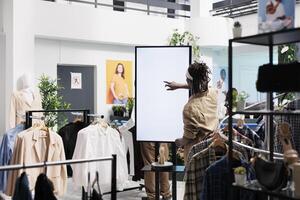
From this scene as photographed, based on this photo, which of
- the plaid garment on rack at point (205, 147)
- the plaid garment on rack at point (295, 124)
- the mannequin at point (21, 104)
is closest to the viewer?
the plaid garment on rack at point (205, 147)

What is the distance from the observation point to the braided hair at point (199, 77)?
334cm

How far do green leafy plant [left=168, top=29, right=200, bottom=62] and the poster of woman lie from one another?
117 centimetres

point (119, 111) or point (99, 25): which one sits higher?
point (99, 25)

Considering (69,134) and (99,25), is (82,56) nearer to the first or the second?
(99,25)

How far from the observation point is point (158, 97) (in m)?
4.03

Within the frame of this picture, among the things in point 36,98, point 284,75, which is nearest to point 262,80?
point 284,75

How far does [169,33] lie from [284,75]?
753cm

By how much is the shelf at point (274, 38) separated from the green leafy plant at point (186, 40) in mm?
6501

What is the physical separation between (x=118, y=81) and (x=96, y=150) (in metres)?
4.70

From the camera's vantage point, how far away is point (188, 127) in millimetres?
3322

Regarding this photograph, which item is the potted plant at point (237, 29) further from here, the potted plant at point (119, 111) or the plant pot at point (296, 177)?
the potted plant at point (119, 111)

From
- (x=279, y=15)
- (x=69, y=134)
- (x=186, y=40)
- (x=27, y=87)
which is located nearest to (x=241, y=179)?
(x=279, y=15)

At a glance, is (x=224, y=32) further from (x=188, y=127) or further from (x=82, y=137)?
(x=188, y=127)

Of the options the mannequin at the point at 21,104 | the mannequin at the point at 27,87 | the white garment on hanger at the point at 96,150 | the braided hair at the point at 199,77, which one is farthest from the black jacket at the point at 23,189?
the mannequin at the point at 27,87
